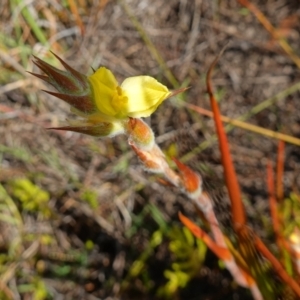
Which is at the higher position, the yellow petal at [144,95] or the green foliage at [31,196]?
the yellow petal at [144,95]

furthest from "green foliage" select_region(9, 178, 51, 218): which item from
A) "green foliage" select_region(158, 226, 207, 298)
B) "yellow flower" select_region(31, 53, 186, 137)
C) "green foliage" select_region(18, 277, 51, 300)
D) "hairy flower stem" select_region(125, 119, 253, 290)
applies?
"yellow flower" select_region(31, 53, 186, 137)

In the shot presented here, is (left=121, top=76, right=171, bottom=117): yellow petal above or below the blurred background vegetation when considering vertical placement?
above

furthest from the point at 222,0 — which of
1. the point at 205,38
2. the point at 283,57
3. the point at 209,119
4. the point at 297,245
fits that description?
the point at 297,245

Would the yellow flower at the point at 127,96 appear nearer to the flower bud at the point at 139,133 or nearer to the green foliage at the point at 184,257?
the flower bud at the point at 139,133

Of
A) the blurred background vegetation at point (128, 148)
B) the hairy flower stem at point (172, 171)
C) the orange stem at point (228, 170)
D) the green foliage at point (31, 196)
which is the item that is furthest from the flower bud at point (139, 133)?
the green foliage at point (31, 196)

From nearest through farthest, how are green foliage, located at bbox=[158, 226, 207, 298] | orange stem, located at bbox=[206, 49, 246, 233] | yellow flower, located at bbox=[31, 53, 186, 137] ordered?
yellow flower, located at bbox=[31, 53, 186, 137]
orange stem, located at bbox=[206, 49, 246, 233]
green foliage, located at bbox=[158, 226, 207, 298]

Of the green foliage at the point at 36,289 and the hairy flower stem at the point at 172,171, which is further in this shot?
→ the green foliage at the point at 36,289

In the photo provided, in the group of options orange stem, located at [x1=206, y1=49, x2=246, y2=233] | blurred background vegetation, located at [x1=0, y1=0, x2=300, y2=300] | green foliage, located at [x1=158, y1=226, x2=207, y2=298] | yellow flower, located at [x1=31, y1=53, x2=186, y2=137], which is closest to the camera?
yellow flower, located at [x1=31, y1=53, x2=186, y2=137]

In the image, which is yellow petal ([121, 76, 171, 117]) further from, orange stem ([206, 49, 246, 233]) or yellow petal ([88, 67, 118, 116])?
orange stem ([206, 49, 246, 233])
